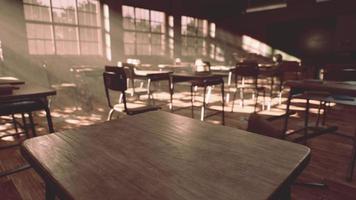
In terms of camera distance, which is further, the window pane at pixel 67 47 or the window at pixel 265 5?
the window at pixel 265 5

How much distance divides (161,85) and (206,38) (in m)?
4.20

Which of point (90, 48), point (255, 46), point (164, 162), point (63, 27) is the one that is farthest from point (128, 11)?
point (164, 162)

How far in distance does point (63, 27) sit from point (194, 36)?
216 inches

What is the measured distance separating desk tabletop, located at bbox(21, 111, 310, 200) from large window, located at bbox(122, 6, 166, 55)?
23.8 feet

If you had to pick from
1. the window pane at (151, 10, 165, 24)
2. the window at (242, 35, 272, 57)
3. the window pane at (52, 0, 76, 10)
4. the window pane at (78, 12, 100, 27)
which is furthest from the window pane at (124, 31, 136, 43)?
the window at (242, 35, 272, 57)

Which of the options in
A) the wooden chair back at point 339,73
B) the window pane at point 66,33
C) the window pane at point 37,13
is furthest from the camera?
the window pane at point 66,33

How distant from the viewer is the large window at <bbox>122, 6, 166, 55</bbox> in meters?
7.67

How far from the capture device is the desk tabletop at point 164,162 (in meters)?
0.47

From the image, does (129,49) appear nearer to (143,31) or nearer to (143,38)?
(143,38)

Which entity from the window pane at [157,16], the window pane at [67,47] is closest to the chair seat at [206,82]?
the window pane at [67,47]

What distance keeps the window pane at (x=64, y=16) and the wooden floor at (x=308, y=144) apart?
2802 millimetres

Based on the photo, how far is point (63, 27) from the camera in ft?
20.6

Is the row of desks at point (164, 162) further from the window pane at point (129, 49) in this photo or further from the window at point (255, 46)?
the window at point (255, 46)

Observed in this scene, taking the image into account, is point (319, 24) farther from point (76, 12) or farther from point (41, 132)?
point (41, 132)
